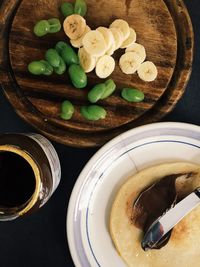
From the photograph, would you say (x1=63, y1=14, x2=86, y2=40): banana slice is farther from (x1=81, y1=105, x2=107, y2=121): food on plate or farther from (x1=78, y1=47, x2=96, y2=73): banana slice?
(x1=81, y1=105, x2=107, y2=121): food on plate

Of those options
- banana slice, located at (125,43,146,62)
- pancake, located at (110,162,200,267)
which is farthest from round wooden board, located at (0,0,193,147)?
pancake, located at (110,162,200,267)

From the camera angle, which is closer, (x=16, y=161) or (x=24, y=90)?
(x=16, y=161)

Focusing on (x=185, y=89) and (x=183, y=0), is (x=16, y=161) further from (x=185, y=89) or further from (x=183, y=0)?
(x=183, y=0)

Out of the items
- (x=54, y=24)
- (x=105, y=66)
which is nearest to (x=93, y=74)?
(x=105, y=66)

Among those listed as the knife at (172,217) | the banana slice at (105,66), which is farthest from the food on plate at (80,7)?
the knife at (172,217)

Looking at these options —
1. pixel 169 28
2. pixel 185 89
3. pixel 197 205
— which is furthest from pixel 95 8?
pixel 197 205

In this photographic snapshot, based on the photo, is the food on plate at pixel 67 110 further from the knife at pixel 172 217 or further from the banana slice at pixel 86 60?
the knife at pixel 172 217

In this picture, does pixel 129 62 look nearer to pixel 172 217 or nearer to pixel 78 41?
pixel 78 41
